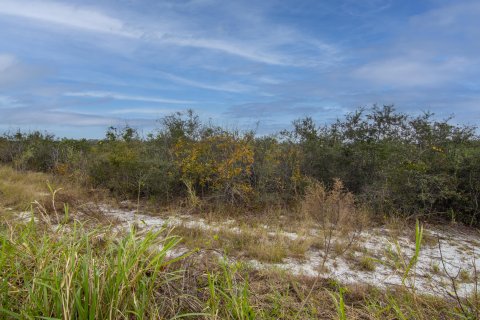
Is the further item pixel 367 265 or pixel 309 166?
pixel 309 166

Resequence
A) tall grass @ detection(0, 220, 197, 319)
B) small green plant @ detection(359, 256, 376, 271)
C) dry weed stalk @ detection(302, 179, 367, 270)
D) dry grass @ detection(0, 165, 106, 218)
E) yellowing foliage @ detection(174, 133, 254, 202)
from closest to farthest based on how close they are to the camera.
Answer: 1. tall grass @ detection(0, 220, 197, 319)
2. small green plant @ detection(359, 256, 376, 271)
3. dry weed stalk @ detection(302, 179, 367, 270)
4. dry grass @ detection(0, 165, 106, 218)
5. yellowing foliage @ detection(174, 133, 254, 202)

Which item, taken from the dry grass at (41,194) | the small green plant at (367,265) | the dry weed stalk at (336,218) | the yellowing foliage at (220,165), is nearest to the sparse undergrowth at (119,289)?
the small green plant at (367,265)

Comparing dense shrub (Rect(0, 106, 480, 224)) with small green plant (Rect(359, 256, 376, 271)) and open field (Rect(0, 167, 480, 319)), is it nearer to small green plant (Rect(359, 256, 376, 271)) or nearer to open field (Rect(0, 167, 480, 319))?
open field (Rect(0, 167, 480, 319))

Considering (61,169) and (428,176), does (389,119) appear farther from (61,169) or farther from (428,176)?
(61,169)

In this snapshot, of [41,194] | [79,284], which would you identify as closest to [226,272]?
[79,284]

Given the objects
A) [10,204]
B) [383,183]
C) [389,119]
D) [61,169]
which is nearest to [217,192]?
[383,183]

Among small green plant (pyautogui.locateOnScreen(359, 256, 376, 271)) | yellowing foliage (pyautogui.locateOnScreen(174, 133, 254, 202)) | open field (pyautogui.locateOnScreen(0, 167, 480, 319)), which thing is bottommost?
small green plant (pyautogui.locateOnScreen(359, 256, 376, 271))

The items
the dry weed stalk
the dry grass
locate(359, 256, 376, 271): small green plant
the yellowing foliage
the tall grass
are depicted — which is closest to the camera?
the tall grass

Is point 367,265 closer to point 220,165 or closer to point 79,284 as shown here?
point 79,284

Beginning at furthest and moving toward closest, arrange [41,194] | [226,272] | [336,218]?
1. [41,194]
2. [336,218]
3. [226,272]

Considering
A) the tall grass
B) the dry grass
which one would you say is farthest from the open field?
the dry grass

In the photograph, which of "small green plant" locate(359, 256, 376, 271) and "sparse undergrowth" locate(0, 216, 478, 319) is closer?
"sparse undergrowth" locate(0, 216, 478, 319)

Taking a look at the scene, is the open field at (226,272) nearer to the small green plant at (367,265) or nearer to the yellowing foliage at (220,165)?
the small green plant at (367,265)

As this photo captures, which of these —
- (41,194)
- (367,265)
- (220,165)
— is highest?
(220,165)
